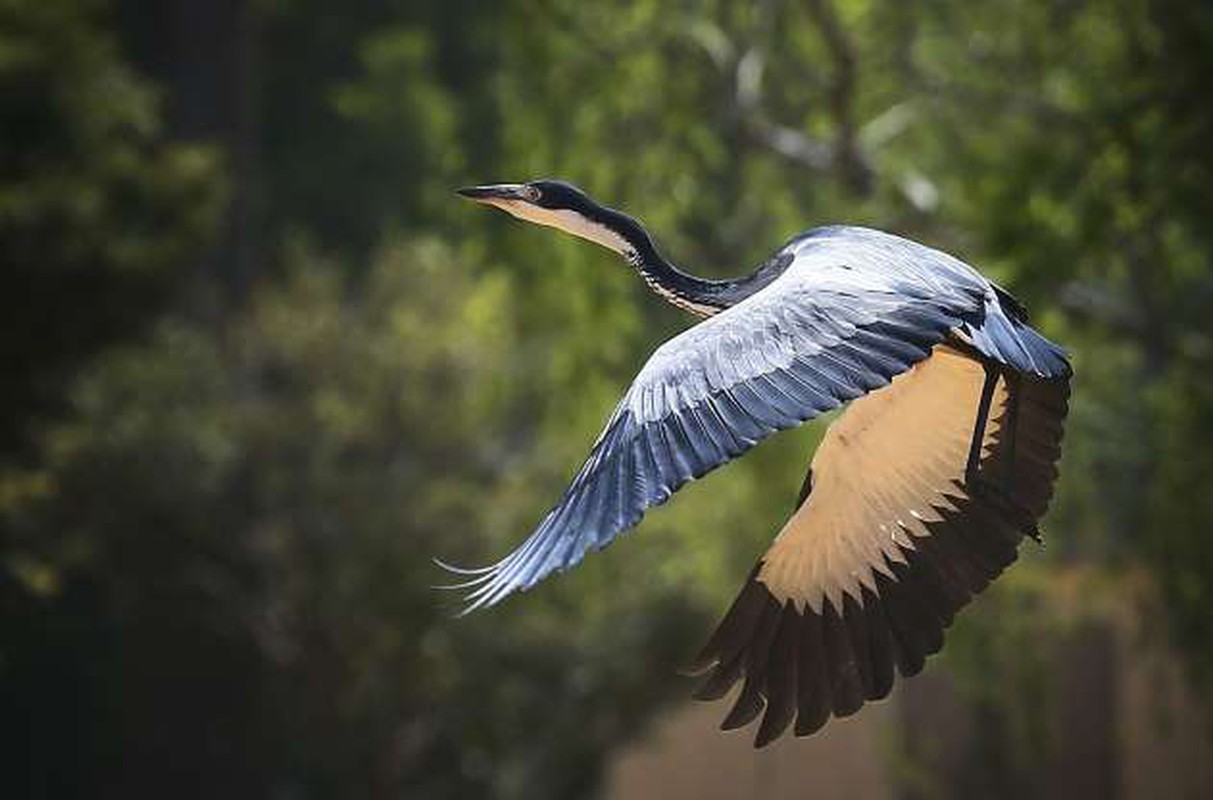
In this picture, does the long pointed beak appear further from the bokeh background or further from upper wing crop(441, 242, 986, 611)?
the bokeh background

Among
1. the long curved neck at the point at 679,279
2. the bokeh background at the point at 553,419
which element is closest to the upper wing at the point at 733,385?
the long curved neck at the point at 679,279

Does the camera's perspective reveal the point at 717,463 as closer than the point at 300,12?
Yes

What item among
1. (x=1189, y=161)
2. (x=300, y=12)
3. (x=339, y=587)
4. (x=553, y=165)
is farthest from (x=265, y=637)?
(x=300, y=12)

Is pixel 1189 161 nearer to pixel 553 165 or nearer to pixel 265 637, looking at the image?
pixel 553 165

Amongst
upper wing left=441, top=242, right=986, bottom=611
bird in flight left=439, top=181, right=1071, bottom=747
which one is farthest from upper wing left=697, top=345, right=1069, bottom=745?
upper wing left=441, top=242, right=986, bottom=611

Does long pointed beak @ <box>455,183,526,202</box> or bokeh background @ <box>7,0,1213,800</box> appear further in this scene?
bokeh background @ <box>7,0,1213,800</box>

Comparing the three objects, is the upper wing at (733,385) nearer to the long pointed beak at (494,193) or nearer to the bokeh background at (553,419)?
the long pointed beak at (494,193)

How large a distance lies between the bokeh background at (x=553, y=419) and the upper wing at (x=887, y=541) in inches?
224

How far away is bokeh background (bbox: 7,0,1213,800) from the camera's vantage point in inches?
540

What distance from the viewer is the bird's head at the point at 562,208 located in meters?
7.26

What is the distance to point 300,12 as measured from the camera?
2502 centimetres

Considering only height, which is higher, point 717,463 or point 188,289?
point 188,289

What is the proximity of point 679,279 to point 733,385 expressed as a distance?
1.23 m

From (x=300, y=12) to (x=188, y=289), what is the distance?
659 centimetres
